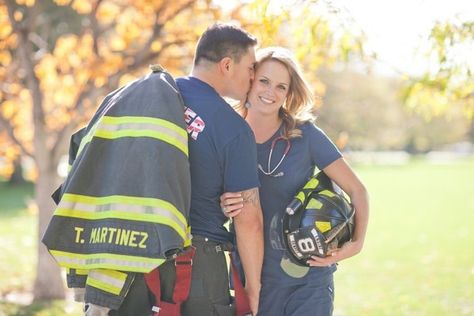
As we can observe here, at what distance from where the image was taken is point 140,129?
2951 millimetres

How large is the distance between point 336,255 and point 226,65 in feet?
3.58

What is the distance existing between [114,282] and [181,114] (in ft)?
2.48

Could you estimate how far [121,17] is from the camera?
838 cm

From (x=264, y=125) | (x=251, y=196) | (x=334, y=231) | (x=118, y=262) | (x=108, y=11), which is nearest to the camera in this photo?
(x=118, y=262)

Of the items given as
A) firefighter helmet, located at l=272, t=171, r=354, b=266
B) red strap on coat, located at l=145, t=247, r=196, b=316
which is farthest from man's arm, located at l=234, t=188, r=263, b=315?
red strap on coat, located at l=145, t=247, r=196, b=316

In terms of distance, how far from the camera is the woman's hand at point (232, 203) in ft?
10.3

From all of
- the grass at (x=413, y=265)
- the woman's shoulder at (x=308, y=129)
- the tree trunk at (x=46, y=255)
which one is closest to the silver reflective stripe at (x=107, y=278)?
the woman's shoulder at (x=308, y=129)

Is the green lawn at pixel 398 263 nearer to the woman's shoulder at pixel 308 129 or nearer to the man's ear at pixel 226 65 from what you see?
the woman's shoulder at pixel 308 129

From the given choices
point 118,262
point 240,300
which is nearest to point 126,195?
point 118,262

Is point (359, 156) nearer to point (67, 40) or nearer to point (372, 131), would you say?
point (372, 131)

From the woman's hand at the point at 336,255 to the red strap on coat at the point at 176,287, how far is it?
0.70m

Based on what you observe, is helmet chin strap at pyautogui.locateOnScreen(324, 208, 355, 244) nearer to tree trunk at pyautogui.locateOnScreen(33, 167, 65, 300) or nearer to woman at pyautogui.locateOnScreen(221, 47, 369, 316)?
woman at pyautogui.locateOnScreen(221, 47, 369, 316)

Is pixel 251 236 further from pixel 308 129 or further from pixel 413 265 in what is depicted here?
pixel 413 265

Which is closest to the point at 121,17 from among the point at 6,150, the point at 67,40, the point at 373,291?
the point at 67,40
